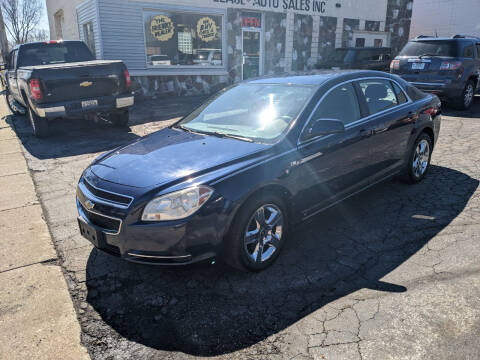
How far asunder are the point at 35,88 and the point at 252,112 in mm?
5571

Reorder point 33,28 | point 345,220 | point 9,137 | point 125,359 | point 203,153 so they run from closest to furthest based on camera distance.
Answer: point 125,359 < point 203,153 < point 345,220 < point 9,137 < point 33,28

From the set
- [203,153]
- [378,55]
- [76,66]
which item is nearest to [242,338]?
[203,153]

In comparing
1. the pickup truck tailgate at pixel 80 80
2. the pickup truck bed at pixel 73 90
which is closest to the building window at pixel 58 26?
the pickup truck bed at pixel 73 90

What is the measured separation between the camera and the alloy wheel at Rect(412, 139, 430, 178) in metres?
5.43

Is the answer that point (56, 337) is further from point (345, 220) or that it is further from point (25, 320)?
point (345, 220)

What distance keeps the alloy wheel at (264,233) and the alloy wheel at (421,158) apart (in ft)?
9.38

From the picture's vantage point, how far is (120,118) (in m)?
9.41

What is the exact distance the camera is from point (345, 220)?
4484 mm

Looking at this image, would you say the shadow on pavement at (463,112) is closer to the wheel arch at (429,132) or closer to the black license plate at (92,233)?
the wheel arch at (429,132)

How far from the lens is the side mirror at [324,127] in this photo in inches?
143

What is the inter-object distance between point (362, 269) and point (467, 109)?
32.1 feet

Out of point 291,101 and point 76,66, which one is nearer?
point 291,101

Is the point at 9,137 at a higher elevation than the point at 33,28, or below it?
below

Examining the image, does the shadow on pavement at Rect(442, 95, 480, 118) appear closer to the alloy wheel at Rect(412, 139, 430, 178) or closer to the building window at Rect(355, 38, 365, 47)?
the alloy wheel at Rect(412, 139, 430, 178)
